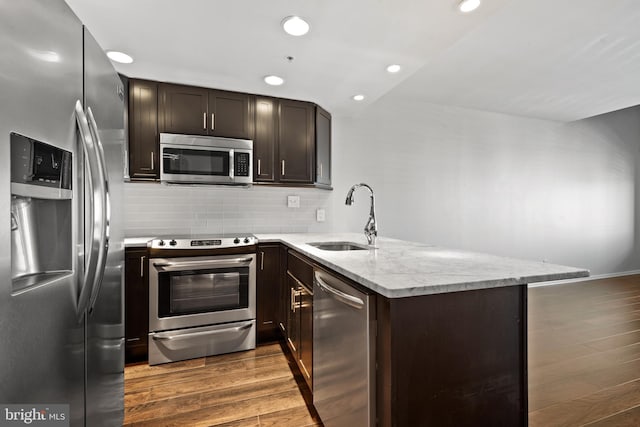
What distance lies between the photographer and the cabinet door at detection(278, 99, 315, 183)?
2.92m

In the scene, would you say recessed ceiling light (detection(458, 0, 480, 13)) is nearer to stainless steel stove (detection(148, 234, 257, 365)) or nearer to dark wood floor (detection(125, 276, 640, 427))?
stainless steel stove (detection(148, 234, 257, 365))

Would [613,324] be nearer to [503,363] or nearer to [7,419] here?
[503,363]

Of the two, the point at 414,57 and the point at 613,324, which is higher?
the point at 414,57

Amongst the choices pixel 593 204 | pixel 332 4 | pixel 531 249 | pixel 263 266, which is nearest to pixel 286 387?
pixel 263 266

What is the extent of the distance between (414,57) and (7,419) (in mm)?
2632

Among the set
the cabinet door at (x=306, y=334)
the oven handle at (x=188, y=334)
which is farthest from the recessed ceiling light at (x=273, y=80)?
the oven handle at (x=188, y=334)

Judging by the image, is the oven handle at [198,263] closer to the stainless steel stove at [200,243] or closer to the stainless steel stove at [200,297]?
the stainless steel stove at [200,297]

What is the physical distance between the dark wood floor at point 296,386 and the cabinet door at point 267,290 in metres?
0.19

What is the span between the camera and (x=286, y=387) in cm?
194

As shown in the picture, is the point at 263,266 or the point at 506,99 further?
the point at 506,99

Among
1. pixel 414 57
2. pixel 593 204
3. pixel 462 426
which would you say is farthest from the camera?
pixel 593 204

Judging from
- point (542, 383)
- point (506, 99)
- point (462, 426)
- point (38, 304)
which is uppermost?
point (506, 99)

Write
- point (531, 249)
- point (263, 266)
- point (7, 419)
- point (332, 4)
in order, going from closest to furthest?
1. point (7, 419)
2. point (332, 4)
3. point (263, 266)
4. point (531, 249)

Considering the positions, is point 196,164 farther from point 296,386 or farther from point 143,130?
point 296,386
